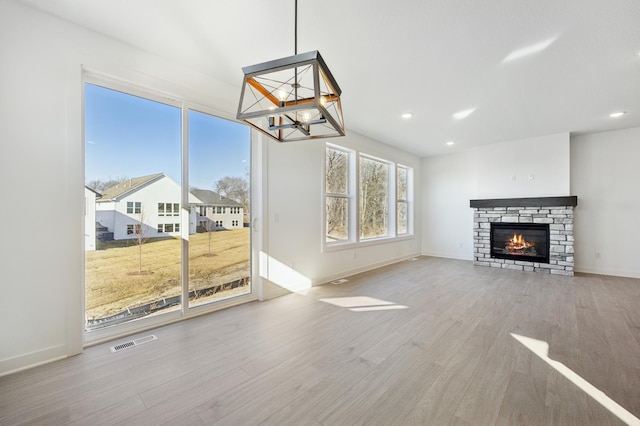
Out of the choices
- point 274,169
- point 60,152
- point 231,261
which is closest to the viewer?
point 60,152

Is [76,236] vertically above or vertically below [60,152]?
below

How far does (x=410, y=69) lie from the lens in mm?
3059

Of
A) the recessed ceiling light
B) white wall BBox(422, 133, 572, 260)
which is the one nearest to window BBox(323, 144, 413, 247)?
white wall BBox(422, 133, 572, 260)

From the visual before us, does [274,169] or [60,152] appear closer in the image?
[60,152]

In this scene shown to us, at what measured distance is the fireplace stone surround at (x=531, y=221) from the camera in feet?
17.5

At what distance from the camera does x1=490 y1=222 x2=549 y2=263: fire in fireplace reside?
5.65 m

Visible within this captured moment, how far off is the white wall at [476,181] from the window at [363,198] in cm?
71

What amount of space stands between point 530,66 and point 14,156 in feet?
15.7

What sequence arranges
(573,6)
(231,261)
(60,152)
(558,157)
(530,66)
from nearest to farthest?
1. (573,6)
2. (60,152)
3. (530,66)
4. (231,261)
5. (558,157)

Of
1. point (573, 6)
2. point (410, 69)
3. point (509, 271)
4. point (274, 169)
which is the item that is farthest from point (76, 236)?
point (509, 271)

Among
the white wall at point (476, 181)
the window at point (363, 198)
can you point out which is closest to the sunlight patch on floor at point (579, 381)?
the window at point (363, 198)

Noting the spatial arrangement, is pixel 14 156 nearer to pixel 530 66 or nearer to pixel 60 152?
pixel 60 152

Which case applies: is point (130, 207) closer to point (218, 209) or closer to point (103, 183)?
point (103, 183)

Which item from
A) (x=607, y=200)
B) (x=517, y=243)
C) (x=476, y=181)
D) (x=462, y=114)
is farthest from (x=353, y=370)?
(x=607, y=200)
